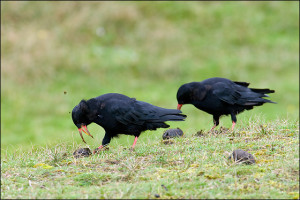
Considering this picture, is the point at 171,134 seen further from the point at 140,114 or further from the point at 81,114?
the point at 81,114

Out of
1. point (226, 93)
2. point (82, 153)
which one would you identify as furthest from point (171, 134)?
point (82, 153)

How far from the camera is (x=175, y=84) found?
17641 millimetres

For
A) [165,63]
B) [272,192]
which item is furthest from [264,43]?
[272,192]

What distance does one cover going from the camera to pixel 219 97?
27.7 ft

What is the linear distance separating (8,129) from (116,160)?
10.0 metres

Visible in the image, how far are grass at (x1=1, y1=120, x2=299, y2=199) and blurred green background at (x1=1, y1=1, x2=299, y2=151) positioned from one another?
814 cm

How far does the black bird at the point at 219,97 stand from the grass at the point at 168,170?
1.30 meters

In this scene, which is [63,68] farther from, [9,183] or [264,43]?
[9,183]

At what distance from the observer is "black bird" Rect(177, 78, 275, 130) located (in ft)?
27.9

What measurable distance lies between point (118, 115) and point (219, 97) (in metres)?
1.93

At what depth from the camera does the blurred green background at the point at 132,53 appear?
54.6 ft

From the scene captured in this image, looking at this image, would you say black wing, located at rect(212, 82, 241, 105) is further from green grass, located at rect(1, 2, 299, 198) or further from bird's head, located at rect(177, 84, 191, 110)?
green grass, located at rect(1, 2, 299, 198)

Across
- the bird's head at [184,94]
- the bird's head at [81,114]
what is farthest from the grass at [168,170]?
the bird's head at [184,94]

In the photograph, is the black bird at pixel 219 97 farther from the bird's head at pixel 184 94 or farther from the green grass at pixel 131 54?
the green grass at pixel 131 54
